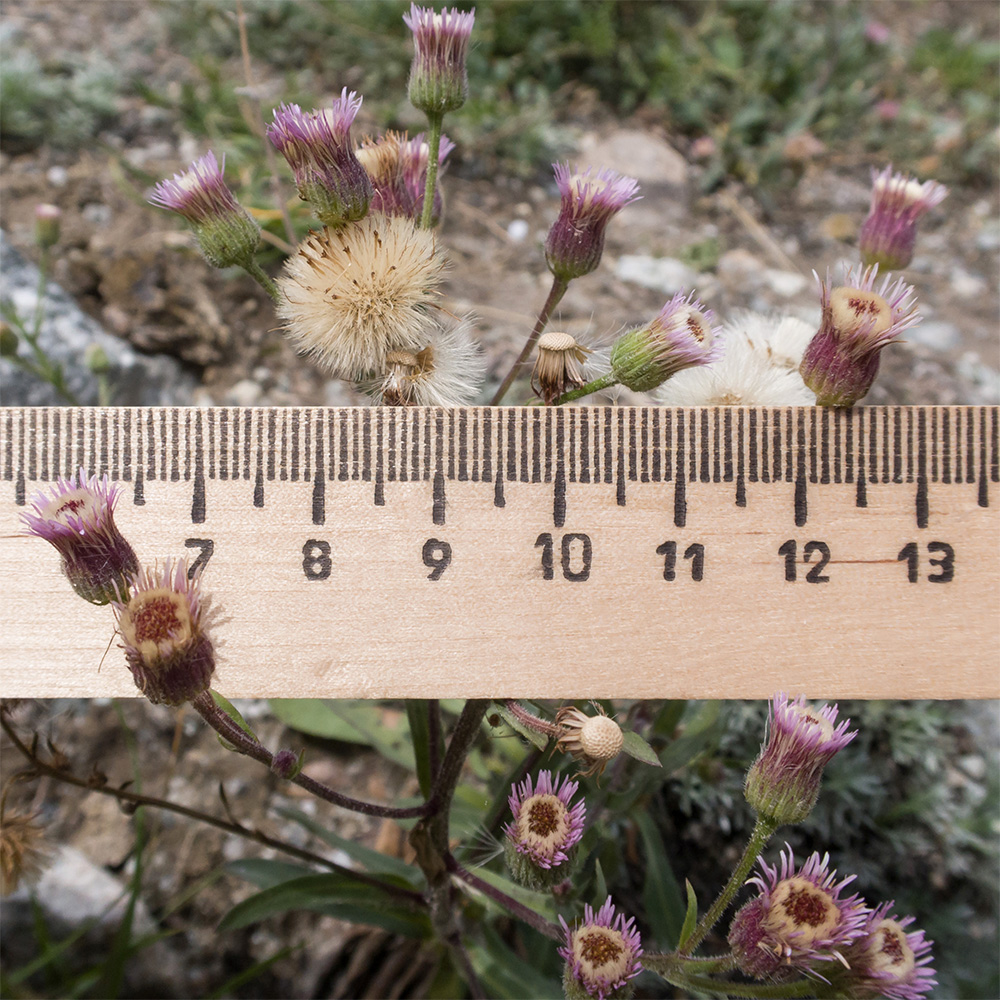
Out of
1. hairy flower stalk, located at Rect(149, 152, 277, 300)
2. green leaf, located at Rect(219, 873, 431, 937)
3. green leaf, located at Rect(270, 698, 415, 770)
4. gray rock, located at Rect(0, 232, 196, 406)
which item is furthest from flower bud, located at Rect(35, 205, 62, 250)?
green leaf, located at Rect(219, 873, 431, 937)

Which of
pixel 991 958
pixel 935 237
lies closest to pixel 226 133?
pixel 935 237

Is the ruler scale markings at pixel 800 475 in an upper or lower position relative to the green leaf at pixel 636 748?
upper

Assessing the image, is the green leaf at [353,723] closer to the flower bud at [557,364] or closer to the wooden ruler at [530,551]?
the wooden ruler at [530,551]

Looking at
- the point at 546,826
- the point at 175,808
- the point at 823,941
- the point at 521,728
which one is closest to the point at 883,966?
the point at 823,941

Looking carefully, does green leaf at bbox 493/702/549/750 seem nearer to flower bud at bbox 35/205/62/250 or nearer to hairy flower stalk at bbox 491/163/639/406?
hairy flower stalk at bbox 491/163/639/406

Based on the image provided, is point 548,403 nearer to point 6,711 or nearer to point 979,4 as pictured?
point 6,711

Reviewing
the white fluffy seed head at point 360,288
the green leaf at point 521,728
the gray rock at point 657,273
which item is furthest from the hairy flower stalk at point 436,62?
the gray rock at point 657,273
